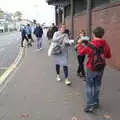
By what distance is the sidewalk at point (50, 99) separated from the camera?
22.9 feet

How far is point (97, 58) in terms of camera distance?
22.9 ft

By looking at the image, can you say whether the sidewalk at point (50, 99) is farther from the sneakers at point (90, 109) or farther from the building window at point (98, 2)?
the building window at point (98, 2)

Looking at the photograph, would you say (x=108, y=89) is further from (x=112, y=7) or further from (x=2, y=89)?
(x=112, y=7)

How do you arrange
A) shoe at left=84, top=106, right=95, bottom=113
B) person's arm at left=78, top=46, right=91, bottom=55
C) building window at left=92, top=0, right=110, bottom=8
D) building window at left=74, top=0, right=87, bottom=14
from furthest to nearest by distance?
building window at left=74, top=0, right=87, bottom=14
building window at left=92, top=0, right=110, bottom=8
shoe at left=84, top=106, right=95, bottom=113
person's arm at left=78, top=46, right=91, bottom=55

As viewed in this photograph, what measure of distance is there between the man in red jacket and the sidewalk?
220mm

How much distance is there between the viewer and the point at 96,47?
6.93 m

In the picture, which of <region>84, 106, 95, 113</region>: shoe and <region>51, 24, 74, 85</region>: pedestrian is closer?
<region>84, 106, 95, 113</region>: shoe

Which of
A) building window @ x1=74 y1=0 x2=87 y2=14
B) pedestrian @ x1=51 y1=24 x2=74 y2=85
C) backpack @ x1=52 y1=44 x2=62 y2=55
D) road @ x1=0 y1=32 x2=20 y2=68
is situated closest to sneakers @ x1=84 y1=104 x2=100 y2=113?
pedestrian @ x1=51 y1=24 x2=74 y2=85

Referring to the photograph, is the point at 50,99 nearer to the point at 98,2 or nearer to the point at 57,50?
the point at 57,50

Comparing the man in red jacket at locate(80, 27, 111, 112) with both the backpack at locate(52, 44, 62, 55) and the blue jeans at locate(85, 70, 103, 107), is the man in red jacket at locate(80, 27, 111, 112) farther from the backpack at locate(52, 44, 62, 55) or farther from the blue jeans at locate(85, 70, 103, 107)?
the backpack at locate(52, 44, 62, 55)

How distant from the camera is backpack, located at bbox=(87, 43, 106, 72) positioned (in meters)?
6.93

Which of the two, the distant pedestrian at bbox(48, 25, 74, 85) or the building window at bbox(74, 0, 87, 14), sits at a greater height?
the building window at bbox(74, 0, 87, 14)

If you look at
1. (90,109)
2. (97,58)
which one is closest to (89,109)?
(90,109)

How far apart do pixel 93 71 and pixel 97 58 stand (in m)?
0.28
